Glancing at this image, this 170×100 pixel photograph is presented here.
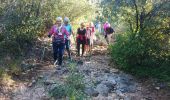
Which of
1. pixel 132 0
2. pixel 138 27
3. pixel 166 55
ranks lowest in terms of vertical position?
pixel 166 55

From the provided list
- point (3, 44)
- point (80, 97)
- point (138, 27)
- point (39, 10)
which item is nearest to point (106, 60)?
point (138, 27)

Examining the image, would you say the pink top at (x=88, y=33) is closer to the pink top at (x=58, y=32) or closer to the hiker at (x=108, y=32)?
the hiker at (x=108, y=32)

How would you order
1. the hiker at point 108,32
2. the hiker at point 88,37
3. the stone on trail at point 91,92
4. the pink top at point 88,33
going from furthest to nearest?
the hiker at point 108,32 → the pink top at point 88,33 → the hiker at point 88,37 → the stone on trail at point 91,92

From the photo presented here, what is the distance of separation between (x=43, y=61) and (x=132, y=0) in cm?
391

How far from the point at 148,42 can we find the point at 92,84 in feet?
8.85

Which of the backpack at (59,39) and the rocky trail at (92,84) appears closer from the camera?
the rocky trail at (92,84)

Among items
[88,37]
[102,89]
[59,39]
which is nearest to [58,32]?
[59,39]

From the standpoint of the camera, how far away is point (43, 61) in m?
13.2

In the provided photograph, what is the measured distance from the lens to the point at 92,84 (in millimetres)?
10305

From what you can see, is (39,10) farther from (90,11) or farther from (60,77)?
(90,11)

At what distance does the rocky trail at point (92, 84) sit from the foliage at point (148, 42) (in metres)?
0.51

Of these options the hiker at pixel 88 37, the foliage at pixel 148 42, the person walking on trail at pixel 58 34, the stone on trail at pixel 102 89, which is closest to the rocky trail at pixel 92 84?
the stone on trail at pixel 102 89

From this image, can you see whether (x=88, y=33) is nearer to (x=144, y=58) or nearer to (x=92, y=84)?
(x=144, y=58)

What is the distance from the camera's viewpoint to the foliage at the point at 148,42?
1162 cm
